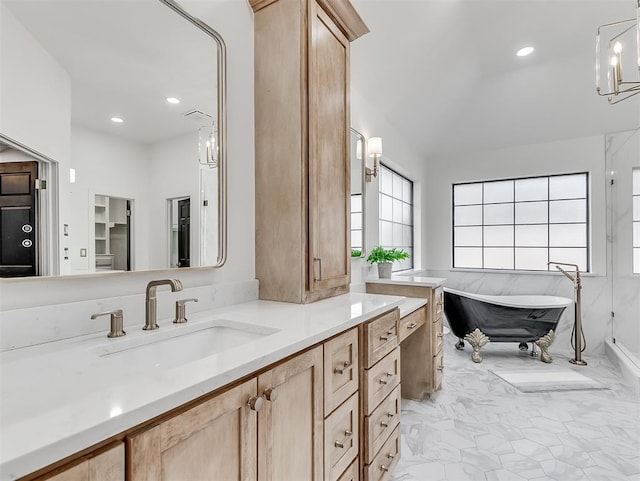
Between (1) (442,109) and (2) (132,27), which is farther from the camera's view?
(1) (442,109)

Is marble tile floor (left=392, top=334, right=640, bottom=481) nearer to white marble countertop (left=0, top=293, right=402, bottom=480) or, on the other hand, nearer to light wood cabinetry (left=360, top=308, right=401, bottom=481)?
light wood cabinetry (left=360, top=308, right=401, bottom=481)

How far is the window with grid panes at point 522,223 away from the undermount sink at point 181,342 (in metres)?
4.03

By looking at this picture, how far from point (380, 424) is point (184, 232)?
1.21m

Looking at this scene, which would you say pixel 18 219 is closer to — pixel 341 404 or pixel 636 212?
pixel 341 404

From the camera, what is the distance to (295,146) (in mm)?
1646

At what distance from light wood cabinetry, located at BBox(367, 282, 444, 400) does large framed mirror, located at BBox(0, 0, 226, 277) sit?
5.48 feet

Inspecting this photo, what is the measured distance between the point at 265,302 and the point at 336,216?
62cm

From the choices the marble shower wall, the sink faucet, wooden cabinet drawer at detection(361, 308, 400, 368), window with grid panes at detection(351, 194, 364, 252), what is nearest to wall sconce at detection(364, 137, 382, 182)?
window with grid panes at detection(351, 194, 364, 252)

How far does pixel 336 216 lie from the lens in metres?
1.90

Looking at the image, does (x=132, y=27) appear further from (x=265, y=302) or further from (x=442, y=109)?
(x=442, y=109)

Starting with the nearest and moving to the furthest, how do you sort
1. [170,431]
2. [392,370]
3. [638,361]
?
[170,431] < [392,370] < [638,361]

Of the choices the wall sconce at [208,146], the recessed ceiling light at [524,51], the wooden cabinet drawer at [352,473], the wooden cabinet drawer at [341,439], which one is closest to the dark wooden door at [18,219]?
the wall sconce at [208,146]

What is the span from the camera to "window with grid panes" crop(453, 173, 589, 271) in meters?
3.97

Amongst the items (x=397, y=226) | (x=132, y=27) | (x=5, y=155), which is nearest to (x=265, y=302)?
(x=5, y=155)
